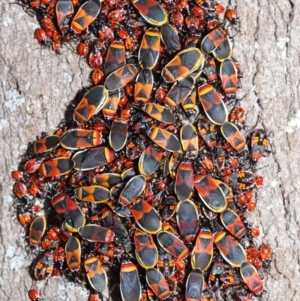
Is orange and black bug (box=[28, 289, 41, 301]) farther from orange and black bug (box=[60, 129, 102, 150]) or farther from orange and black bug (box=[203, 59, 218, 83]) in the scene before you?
orange and black bug (box=[203, 59, 218, 83])

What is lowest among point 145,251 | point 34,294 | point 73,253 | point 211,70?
point 34,294

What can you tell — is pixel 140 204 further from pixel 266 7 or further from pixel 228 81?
pixel 266 7

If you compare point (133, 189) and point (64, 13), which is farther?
point (64, 13)

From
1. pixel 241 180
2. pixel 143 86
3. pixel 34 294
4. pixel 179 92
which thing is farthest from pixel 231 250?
pixel 34 294

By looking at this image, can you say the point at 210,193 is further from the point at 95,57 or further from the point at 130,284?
the point at 95,57

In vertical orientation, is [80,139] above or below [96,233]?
above

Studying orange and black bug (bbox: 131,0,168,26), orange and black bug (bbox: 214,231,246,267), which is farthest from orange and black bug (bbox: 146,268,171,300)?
orange and black bug (bbox: 131,0,168,26)
